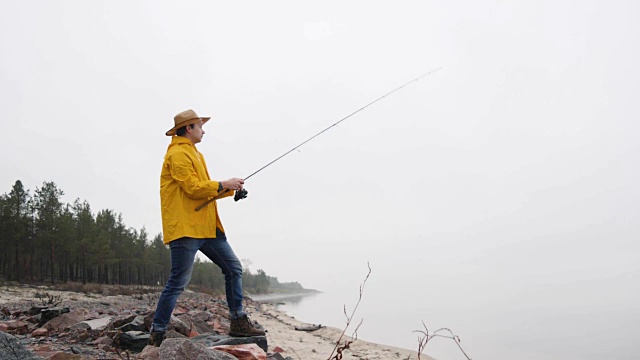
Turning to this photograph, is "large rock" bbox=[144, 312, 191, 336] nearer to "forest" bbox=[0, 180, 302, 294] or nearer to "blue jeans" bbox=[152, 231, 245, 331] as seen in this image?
"blue jeans" bbox=[152, 231, 245, 331]

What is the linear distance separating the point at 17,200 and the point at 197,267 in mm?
36854

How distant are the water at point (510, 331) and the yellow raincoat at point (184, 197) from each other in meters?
5.25

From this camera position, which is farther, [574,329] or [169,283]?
[574,329]

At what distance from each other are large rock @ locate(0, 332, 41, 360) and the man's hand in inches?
68.5

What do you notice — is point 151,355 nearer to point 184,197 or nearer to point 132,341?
point 184,197

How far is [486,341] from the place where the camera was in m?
14.8

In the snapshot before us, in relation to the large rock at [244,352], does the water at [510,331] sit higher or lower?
lower

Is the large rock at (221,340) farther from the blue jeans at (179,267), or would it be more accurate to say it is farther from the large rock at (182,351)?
the large rock at (182,351)

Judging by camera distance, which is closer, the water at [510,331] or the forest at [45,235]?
the water at [510,331]

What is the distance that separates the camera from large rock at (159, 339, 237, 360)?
7.71 feet

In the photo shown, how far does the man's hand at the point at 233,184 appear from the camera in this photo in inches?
146

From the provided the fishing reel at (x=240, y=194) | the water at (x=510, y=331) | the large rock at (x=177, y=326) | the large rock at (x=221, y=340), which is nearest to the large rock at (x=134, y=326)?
the large rock at (x=177, y=326)

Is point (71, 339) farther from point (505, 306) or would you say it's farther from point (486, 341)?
point (505, 306)

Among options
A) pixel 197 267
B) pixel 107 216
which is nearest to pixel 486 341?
pixel 107 216
